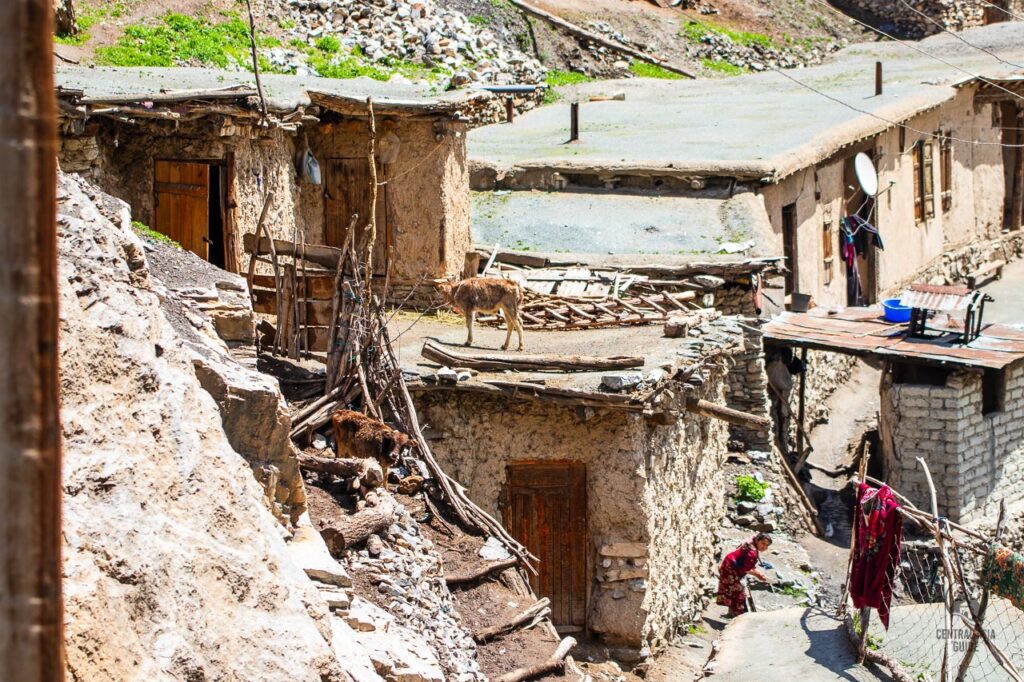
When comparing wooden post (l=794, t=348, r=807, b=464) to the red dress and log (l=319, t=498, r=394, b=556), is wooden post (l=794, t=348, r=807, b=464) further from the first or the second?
log (l=319, t=498, r=394, b=556)

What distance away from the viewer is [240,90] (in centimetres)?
1330

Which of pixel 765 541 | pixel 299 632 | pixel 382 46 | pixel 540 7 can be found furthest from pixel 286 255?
pixel 540 7

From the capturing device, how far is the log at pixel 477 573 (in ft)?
34.7

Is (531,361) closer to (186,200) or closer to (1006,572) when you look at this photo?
(186,200)

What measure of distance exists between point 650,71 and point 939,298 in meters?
16.6

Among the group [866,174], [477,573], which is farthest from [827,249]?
[477,573]

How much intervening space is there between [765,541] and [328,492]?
16.8 ft

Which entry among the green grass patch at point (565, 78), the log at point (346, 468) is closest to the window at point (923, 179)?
the green grass patch at point (565, 78)

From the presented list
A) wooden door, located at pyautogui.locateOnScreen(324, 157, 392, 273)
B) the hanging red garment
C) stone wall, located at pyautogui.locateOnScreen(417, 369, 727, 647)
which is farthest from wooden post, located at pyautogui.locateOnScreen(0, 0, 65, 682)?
wooden door, located at pyautogui.locateOnScreen(324, 157, 392, 273)

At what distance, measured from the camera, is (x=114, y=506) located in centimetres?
492

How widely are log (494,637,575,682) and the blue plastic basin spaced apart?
8922 millimetres

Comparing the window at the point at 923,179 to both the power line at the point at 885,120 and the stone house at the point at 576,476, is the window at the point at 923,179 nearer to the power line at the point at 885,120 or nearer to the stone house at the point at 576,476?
Result: the power line at the point at 885,120

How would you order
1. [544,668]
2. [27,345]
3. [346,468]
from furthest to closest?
[346,468] → [544,668] → [27,345]

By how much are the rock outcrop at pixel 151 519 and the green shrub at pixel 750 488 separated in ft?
34.7
